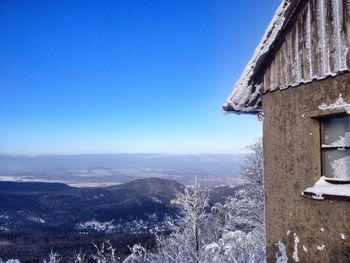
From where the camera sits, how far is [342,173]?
4723 mm

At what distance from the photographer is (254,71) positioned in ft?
19.7

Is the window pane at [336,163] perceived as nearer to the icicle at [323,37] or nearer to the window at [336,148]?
the window at [336,148]

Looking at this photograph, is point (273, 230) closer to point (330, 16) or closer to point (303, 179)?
point (303, 179)

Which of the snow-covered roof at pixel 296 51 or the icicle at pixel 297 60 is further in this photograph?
the icicle at pixel 297 60

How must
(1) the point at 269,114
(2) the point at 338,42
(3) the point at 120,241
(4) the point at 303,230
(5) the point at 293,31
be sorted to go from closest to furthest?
1. (2) the point at 338,42
2. (4) the point at 303,230
3. (5) the point at 293,31
4. (1) the point at 269,114
5. (3) the point at 120,241

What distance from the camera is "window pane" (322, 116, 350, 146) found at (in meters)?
4.70

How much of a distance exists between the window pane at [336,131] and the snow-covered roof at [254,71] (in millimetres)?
1486

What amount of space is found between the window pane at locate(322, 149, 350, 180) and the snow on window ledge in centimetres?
11

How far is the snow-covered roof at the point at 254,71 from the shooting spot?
17.9 ft

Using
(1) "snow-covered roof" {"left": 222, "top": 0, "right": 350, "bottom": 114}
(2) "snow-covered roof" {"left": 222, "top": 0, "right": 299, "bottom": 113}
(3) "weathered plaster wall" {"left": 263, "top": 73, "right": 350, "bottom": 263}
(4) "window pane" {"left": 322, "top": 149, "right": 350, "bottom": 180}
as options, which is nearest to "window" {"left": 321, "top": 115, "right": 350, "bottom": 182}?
(4) "window pane" {"left": 322, "top": 149, "right": 350, "bottom": 180}

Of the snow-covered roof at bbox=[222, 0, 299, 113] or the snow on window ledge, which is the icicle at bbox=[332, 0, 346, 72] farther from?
the snow on window ledge

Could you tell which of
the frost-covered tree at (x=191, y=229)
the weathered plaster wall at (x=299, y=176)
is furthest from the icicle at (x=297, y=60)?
the frost-covered tree at (x=191, y=229)

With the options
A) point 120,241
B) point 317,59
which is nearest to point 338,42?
point 317,59

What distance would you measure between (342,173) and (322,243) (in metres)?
0.97
